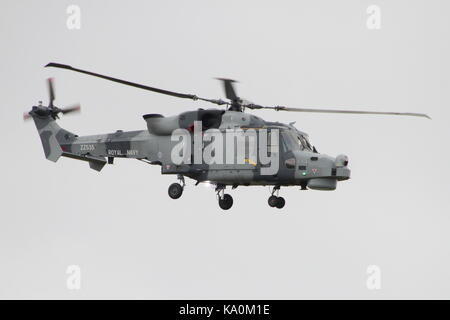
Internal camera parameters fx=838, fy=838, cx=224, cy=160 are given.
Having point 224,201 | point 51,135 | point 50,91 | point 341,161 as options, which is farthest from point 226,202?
point 50,91

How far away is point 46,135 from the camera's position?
1527 inches

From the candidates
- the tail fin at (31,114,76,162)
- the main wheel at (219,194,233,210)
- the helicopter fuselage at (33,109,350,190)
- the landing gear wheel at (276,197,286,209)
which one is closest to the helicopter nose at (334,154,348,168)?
the helicopter fuselage at (33,109,350,190)

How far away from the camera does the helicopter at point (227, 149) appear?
107 feet

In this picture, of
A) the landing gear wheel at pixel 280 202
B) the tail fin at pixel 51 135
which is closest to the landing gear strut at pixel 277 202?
the landing gear wheel at pixel 280 202

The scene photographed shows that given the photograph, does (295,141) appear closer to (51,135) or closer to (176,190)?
(176,190)

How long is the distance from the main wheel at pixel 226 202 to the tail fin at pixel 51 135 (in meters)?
7.72

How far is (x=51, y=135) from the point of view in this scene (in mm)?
38656

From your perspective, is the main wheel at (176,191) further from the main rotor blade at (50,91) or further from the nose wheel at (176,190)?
the main rotor blade at (50,91)

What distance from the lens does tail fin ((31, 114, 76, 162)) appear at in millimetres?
38344

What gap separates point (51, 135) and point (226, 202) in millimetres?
9045

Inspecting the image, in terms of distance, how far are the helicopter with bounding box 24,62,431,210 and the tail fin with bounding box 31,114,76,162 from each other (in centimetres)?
162

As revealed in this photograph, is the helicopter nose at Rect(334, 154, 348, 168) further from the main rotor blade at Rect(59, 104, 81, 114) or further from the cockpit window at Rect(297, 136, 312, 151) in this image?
the main rotor blade at Rect(59, 104, 81, 114)

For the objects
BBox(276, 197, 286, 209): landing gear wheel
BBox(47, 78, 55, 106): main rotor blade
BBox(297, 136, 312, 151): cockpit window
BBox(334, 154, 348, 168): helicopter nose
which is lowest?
BBox(276, 197, 286, 209): landing gear wheel

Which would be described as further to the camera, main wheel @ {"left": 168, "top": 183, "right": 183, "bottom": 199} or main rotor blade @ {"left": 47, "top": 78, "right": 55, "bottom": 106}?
main rotor blade @ {"left": 47, "top": 78, "right": 55, "bottom": 106}
